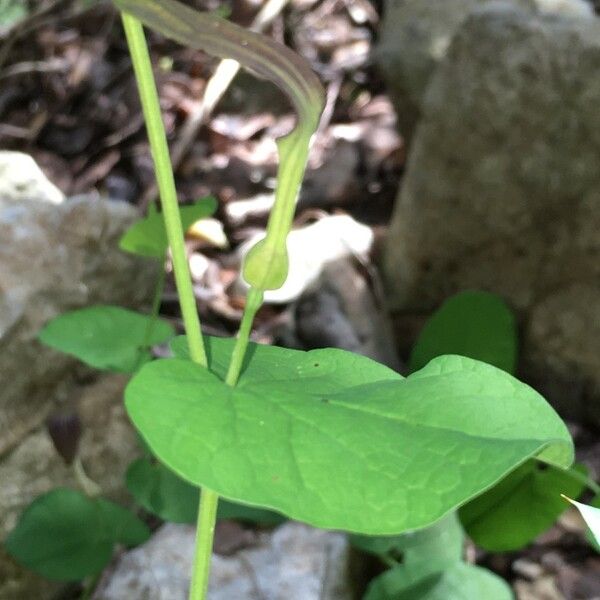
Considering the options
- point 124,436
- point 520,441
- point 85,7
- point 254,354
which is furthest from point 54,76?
point 520,441

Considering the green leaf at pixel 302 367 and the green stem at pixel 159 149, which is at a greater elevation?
the green stem at pixel 159 149

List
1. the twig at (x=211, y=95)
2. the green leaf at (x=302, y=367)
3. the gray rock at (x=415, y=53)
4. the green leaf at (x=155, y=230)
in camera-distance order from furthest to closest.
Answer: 1. the twig at (x=211, y=95)
2. the gray rock at (x=415, y=53)
3. the green leaf at (x=155, y=230)
4. the green leaf at (x=302, y=367)

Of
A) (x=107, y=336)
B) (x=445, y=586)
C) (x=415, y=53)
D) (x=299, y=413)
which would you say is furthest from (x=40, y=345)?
(x=415, y=53)

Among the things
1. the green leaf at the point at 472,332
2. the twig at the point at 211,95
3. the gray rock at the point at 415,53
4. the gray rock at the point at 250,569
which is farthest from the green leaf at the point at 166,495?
the gray rock at the point at 415,53

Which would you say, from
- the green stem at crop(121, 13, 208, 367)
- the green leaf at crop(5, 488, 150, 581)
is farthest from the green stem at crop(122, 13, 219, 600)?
the green leaf at crop(5, 488, 150, 581)

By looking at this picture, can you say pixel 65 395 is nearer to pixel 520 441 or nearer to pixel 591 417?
pixel 591 417

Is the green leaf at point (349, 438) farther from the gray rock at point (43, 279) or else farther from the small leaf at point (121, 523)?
the gray rock at point (43, 279)

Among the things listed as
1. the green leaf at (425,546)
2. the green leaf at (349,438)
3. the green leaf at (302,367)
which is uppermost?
the green leaf at (349,438)

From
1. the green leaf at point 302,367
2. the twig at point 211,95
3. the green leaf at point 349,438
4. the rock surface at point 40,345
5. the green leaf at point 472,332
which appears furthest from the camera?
the twig at point 211,95
